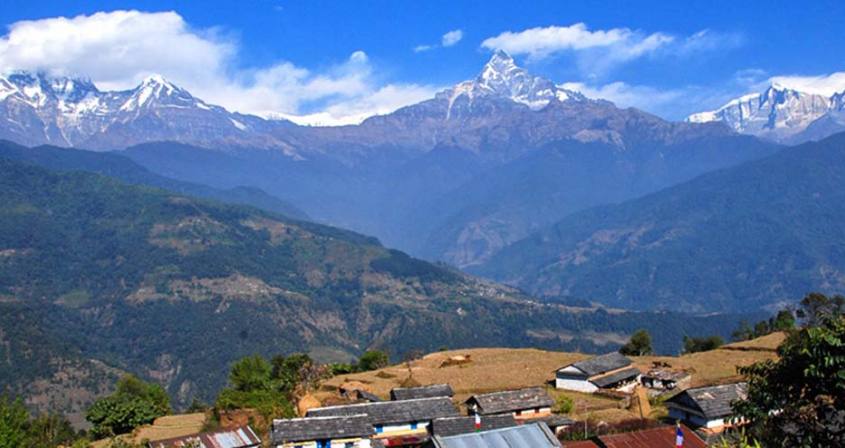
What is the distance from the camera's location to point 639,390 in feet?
227

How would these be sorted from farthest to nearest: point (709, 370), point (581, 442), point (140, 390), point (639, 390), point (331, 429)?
point (140, 390), point (709, 370), point (639, 390), point (331, 429), point (581, 442)

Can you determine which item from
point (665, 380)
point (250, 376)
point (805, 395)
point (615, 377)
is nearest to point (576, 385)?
point (615, 377)

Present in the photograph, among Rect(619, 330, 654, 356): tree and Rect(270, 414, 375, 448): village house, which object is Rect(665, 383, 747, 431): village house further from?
Rect(619, 330, 654, 356): tree

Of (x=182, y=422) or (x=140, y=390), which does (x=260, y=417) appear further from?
(x=140, y=390)

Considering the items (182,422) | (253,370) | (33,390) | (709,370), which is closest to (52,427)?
(182,422)

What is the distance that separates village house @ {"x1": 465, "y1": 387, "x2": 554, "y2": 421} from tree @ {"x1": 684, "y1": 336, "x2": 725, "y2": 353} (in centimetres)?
5931

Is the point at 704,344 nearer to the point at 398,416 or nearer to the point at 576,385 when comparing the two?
the point at 576,385

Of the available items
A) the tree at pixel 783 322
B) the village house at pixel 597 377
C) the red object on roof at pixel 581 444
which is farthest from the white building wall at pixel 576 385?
the tree at pixel 783 322

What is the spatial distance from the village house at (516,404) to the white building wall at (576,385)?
43.1ft

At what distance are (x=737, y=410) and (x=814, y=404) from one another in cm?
315

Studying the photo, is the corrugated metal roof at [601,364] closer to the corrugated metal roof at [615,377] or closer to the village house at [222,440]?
the corrugated metal roof at [615,377]

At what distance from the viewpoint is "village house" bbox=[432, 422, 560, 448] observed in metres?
25.5

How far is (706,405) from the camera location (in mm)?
52500

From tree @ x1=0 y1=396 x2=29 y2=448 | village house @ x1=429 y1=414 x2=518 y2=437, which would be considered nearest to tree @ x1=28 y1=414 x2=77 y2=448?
tree @ x1=0 y1=396 x2=29 y2=448
